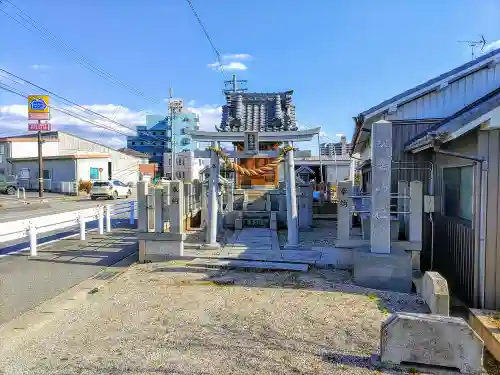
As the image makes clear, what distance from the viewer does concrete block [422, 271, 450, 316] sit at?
5.18 meters

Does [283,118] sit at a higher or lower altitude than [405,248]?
higher

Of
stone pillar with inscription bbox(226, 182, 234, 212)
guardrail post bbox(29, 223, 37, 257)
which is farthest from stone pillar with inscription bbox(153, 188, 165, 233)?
stone pillar with inscription bbox(226, 182, 234, 212)

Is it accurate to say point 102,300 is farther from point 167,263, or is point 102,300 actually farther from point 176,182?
point 176,182

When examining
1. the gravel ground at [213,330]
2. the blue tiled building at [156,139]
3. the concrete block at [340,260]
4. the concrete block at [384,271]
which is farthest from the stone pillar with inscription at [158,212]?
the blue tiled building at [156,139]

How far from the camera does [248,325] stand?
5.20m

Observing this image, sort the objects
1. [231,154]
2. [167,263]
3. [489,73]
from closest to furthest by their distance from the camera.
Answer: [167,263]
[489,73]
[231,154]

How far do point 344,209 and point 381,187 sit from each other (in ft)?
4.13

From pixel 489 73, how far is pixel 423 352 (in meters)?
8.36

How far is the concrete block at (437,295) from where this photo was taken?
17.0ft

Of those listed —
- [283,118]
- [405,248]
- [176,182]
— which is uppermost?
[283,118]

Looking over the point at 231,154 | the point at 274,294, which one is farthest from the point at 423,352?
the point at 231,154

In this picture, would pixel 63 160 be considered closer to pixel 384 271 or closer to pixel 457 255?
pixel 384 271

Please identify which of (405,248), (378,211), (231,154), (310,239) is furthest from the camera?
(310,239)

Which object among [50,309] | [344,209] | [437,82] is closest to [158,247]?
[50,309]
